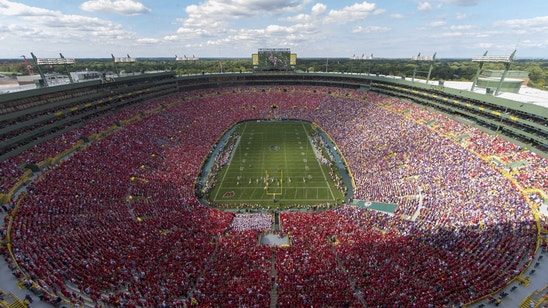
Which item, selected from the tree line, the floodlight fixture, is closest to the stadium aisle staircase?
the floodlight fixture

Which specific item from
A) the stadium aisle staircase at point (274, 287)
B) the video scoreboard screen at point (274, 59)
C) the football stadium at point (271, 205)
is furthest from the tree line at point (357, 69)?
the stadium aisle staircase at point (274, 287)

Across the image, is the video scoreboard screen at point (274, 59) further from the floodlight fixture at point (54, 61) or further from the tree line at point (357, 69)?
the floodlight fixture at point (54, 61)

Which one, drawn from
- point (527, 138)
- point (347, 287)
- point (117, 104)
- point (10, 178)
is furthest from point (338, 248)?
point (117, 104)

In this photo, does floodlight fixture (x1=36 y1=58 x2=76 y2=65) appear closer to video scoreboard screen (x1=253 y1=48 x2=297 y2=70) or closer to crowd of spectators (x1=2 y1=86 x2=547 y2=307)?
crowd of spectators (x1=2 y1=86 x2=547 y2=307)

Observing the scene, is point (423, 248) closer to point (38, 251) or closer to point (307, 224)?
point (307, 224)

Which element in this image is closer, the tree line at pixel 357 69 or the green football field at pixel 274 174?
the green football field at pixel 274 174

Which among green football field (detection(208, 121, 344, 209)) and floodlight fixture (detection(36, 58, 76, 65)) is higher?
floodlight fixture (detection(36, 58, 76, 65))

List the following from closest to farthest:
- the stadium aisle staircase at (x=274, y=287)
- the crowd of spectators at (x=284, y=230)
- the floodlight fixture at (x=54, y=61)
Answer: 1. the crowd of spectators at (x=284, y=230)
2. the stadium aisle staircase at (x=274, y=287)
3. the floodlight fixture at (x=54, y=61)
